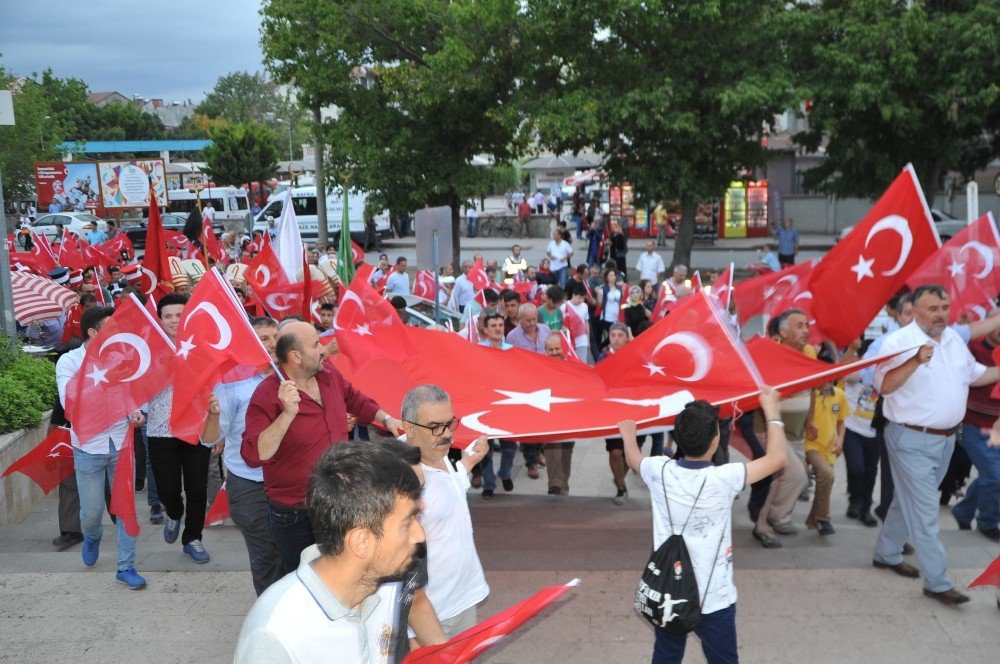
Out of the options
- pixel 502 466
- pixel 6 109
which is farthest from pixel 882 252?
pixel 6 109

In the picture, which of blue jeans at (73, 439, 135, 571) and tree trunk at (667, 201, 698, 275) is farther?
tree trunk at (667, 201, 698, 275)

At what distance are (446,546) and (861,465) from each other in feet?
15.1

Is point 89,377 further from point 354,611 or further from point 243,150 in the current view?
point 243,150

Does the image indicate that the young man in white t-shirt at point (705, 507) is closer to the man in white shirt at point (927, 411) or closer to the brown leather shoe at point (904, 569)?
the man in white shirt at point (927, 411)

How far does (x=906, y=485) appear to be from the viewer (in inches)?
248

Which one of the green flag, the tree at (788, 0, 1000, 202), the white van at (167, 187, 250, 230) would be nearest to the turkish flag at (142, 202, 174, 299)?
the green flag

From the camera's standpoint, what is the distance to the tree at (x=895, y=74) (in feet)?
69.9

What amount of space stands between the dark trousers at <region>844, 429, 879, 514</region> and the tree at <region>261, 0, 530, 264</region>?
14982mm

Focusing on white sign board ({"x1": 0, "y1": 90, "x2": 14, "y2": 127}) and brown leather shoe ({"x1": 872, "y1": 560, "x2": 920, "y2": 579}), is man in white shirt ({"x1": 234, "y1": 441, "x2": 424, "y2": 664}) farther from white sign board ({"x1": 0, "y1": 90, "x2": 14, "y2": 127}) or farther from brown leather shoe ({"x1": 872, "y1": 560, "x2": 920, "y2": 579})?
white sign board ({"x1": 0, "y1": 90, "x2": 14, "y2": 127})

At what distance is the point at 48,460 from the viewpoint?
7.37m

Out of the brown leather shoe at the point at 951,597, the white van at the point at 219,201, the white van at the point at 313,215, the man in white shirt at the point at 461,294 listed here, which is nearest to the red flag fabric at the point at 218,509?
the brown leather shoe at the point at 951,597

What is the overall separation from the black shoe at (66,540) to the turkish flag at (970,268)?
6.58 meters

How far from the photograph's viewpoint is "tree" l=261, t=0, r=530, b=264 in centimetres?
2145

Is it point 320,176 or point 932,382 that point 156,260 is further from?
point 320,176
